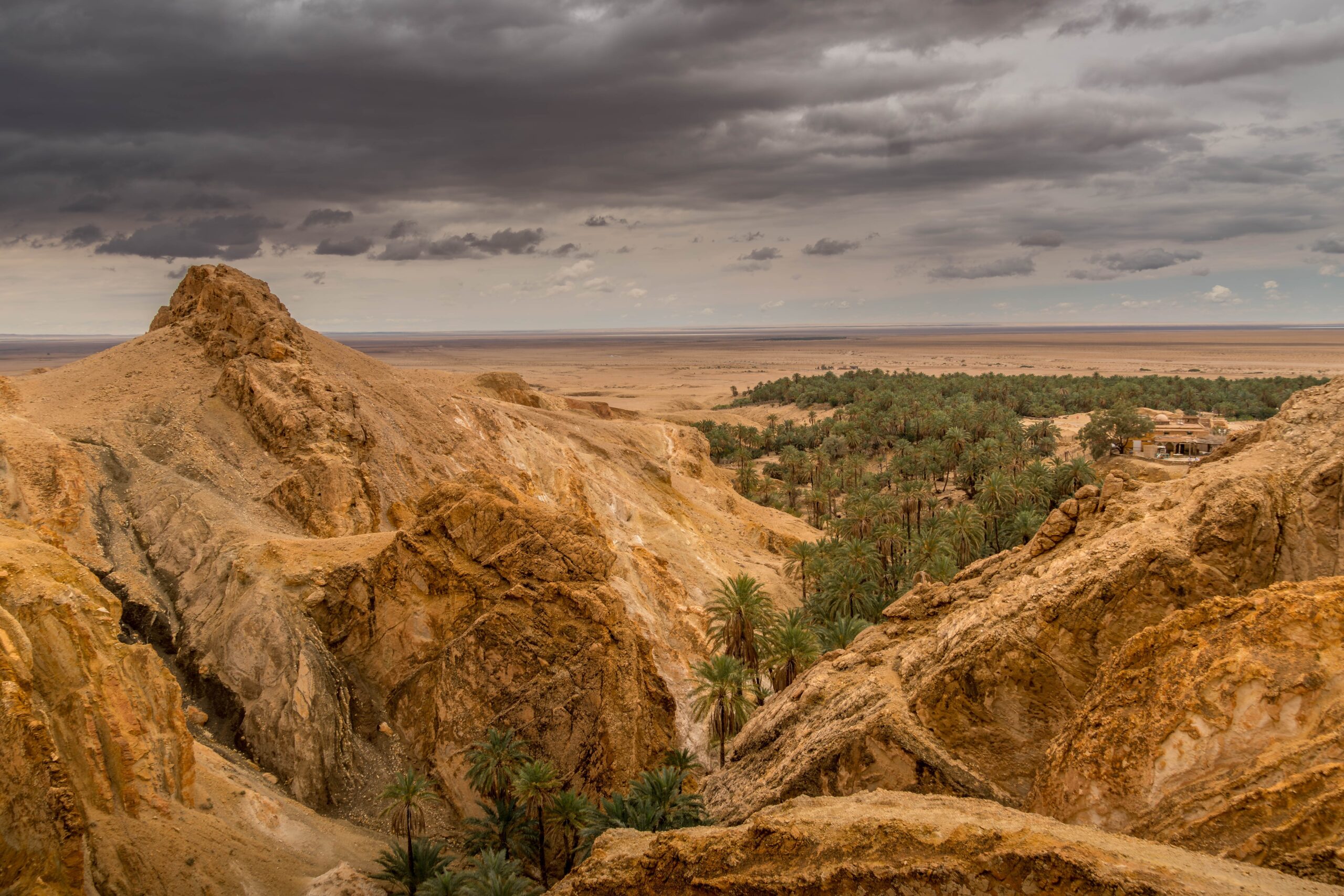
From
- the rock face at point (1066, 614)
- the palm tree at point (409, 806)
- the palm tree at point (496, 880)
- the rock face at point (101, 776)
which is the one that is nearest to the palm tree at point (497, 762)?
the palm tree at point (409, 806)

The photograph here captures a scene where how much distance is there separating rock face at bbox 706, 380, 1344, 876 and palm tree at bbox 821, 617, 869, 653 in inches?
403

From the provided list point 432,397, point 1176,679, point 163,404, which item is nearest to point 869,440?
point 432,397

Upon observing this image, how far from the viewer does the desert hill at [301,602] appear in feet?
→ 82.0

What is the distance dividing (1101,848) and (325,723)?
82.0 ft

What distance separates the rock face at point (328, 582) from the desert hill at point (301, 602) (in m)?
0.09

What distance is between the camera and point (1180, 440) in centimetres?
6981

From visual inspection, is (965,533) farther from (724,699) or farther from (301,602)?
(301,602)

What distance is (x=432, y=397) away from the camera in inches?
2128

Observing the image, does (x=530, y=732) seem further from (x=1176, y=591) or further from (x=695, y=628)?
(x=1176, y=591)

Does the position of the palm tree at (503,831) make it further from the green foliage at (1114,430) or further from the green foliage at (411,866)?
the green foliage at (1114,430)

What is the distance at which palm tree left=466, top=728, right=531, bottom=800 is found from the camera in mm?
26031

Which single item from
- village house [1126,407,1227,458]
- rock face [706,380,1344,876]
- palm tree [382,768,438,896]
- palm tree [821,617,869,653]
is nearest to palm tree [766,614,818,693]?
palm tree [821,617,869,653]

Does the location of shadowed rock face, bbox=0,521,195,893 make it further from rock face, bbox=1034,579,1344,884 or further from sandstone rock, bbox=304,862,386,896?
rock face, bbox=1034,579,1344,884

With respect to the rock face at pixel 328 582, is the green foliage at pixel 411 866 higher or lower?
lower
